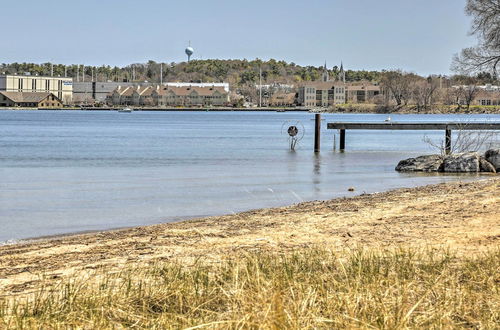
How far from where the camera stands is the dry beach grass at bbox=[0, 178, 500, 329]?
19.2 feet

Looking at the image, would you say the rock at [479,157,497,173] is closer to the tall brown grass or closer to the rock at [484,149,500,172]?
the rock at [484,149,500,172]

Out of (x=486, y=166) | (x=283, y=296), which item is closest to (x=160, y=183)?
(x=486, y=166)

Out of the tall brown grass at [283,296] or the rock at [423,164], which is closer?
the tall brown grass at [283,296]

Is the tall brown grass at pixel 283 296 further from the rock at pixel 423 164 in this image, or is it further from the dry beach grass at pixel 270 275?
the rock at pixel 423 164

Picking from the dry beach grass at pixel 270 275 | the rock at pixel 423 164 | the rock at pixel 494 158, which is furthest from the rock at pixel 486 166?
the dry beach grass at pixel 270 275

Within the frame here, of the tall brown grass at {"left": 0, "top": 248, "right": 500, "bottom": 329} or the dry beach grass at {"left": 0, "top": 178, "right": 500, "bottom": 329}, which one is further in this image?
the dry beach grass at {"left": 0, "top": 178, "right": 500, "bottom": 329}

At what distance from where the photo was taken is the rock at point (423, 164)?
2775cm

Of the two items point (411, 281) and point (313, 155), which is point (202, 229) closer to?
point (411, 281)

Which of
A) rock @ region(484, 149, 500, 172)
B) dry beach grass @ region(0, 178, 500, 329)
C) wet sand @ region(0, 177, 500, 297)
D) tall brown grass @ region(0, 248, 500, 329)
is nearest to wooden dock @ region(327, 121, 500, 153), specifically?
rock @ region(484, 149, 500, 172)

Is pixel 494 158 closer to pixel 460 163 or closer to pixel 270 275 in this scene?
pixel 460 163

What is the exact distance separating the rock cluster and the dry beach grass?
540 inches

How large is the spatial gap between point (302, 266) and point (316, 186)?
15568 millimetres

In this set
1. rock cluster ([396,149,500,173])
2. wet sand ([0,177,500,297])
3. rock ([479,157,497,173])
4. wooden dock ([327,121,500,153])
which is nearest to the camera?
wet sand ([0,177,500,297])

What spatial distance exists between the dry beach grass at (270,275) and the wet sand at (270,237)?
3 centimetres
